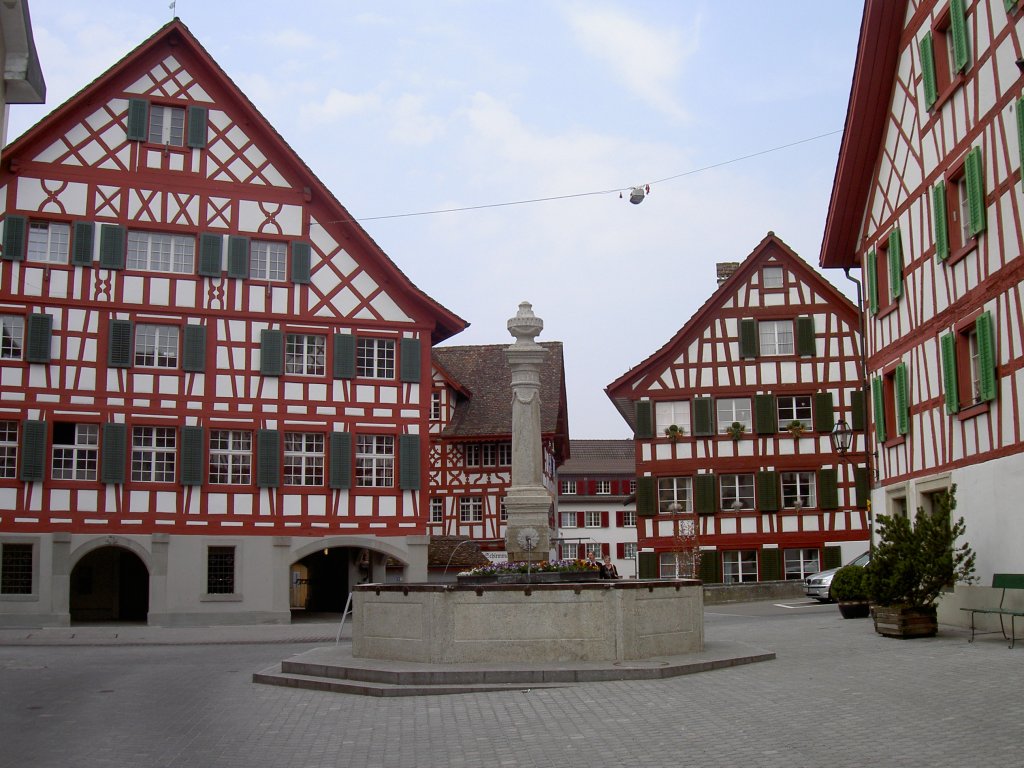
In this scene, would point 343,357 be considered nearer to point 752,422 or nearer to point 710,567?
point 710,567

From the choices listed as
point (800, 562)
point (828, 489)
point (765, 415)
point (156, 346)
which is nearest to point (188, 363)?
point (156, 346)

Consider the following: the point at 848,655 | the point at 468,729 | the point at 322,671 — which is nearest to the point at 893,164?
the point at 848,655

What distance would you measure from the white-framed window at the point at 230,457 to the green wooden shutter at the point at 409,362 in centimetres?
446

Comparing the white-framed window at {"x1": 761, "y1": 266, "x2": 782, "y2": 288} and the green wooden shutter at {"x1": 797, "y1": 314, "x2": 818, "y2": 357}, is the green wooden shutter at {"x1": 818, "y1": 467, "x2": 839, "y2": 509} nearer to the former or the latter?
the green wooden shutter at {"x1": 797, "y1": 314, "x2": 818, "y2": 357}

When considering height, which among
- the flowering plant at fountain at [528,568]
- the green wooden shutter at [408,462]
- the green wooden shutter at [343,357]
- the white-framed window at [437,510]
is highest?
the green wooden shutter at [343,357]

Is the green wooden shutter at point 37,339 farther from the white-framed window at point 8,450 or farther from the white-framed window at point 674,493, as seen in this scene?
the white-framed window at point 674,493

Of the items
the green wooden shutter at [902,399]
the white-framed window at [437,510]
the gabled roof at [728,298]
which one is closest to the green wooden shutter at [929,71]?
the green wooden shutter at [902,399]

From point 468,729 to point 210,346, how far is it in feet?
74.0

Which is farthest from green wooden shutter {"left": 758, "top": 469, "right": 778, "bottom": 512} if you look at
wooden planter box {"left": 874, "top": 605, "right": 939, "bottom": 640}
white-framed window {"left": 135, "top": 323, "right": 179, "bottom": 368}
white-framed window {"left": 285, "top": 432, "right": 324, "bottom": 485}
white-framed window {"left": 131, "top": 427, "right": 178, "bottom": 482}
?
wooden planter box {"left": 874, "top": 605, "right": 939, "bottom": 640}

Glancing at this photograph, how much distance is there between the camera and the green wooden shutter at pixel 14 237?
1195 inches

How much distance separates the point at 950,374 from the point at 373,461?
16.8 metres

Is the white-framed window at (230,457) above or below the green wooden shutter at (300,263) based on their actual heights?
below

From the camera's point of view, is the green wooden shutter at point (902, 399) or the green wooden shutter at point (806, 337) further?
the green wooden shutter at point (806, 337)

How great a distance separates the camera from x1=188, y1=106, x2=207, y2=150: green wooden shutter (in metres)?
32.2
